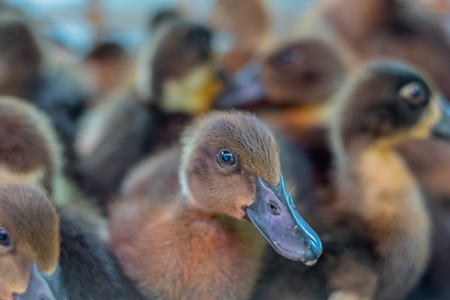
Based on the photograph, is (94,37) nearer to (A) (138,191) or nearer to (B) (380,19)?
(B) (380,19)

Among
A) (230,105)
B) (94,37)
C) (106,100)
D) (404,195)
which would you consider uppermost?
(404,195)

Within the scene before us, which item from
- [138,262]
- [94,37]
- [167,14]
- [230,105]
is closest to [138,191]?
[138,262]

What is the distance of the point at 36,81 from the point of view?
1656 mm

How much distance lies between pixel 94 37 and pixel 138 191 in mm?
1676

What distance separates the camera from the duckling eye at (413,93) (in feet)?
4.44

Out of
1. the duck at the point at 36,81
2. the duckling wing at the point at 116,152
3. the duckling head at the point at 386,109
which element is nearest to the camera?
the duckling head at the point at 386,109

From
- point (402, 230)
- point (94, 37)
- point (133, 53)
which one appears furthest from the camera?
point (94, 37)

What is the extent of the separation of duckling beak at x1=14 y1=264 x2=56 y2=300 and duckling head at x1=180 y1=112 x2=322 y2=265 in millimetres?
316

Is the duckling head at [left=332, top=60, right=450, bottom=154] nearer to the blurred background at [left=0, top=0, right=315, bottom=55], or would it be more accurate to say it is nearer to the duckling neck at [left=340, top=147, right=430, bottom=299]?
the duckling neck at [left=340, top=147, right=430, bottom=299]

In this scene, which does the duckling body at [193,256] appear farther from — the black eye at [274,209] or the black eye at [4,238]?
the black eye at [4,238]

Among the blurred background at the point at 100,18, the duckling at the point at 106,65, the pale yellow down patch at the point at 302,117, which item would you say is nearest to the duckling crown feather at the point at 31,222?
the pale yellow down patch at the point at 302,117

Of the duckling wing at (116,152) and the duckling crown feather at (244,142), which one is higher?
the duckling crown feather at (244,142)

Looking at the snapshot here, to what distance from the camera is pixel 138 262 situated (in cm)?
Result: 112

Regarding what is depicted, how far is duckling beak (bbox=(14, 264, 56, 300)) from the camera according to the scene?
0.89 m
